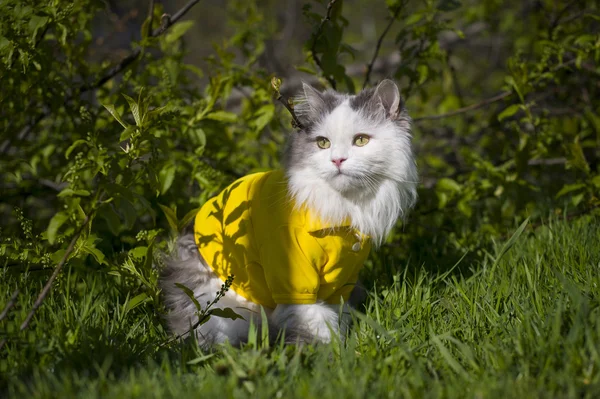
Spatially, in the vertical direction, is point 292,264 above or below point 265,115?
below

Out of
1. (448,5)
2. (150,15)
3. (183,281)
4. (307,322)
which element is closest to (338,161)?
(307,322)

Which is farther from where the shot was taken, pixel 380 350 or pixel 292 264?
pixel 292 264

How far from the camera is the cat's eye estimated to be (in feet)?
7.55

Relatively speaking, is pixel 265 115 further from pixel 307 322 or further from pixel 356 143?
pixel 307 322

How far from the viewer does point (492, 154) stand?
4.16 metres

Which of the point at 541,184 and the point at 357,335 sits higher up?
the point at 541,184

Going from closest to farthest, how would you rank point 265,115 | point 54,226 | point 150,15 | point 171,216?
point 54,226
point 171,216
point 150,15
point 265,115

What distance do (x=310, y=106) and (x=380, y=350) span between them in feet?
3.73

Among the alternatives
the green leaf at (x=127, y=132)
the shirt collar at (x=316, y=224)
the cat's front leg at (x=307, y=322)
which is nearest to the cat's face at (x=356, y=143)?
the shirt collar at (x=316, y=224)

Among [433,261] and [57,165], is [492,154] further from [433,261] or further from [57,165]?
[57,165]

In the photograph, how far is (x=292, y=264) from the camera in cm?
216

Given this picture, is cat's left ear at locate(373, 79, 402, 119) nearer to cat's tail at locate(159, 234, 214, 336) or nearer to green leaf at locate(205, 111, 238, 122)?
green leaf at locate(205, 111, 238, 122)

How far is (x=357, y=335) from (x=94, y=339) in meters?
1.03

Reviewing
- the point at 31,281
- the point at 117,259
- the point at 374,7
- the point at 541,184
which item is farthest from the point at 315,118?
the point at 374,7
